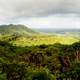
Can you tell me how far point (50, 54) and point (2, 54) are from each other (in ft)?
105

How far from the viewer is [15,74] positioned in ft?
357

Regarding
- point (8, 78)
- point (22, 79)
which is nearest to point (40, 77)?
point (22, 79)

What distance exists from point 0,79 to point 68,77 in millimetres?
34474

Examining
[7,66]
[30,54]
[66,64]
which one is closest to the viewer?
[7,66]

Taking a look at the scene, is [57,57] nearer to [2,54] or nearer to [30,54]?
[30,54]

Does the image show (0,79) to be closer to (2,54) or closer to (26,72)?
(26,72)

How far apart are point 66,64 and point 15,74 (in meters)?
42.3

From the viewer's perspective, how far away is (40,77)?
100562mm

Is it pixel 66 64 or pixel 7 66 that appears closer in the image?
pixel 7 66

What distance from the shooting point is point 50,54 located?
6491 inches

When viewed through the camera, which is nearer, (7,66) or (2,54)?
(7,66)

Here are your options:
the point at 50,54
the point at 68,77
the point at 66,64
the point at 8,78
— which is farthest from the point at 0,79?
the point at 50,54

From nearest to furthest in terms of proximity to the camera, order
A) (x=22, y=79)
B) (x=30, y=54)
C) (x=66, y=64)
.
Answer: (x=22, y=79) → (x=66, y=64) → (x=30, y=54)

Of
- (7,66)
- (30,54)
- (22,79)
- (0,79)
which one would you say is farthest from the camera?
(30,54)
